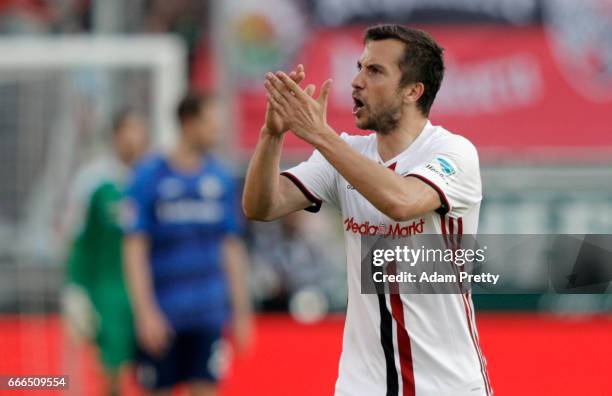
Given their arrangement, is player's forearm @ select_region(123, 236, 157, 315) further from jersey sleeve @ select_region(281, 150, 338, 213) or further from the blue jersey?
jersey sleeve @ select_region(281, 150, 338, 213)

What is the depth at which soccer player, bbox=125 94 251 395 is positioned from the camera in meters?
7.79

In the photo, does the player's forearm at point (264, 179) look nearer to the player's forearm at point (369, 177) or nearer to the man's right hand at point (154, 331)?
the player's forearm at point (369, 177)

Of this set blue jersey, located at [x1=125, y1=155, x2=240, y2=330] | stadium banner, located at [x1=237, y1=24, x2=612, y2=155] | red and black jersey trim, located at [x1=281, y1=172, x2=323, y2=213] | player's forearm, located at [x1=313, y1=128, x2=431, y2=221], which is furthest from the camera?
stadium banner, located at [x1=237, y1=24, x2=612, y2=155]

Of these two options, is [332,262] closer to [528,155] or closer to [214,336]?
[528,155]

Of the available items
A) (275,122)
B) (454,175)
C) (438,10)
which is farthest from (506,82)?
(275,122)

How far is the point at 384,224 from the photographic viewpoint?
4527 mm

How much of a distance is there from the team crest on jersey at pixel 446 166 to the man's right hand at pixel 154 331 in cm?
356

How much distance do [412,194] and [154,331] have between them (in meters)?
3.73

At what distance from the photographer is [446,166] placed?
4.48m

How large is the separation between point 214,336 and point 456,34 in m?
7.80

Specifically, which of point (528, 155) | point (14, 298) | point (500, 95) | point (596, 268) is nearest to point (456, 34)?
point (500, 95)

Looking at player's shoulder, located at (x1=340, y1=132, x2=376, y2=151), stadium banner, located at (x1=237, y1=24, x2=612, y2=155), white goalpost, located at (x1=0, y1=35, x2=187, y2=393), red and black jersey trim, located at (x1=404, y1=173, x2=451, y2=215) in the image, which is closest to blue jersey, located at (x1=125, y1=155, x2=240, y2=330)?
white goalpost, located at (x1=0, y1=35, x2=187, y2=393)

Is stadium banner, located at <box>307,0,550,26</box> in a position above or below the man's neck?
above

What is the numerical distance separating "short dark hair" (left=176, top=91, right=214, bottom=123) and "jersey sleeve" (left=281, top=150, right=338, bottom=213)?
10.0 feet
